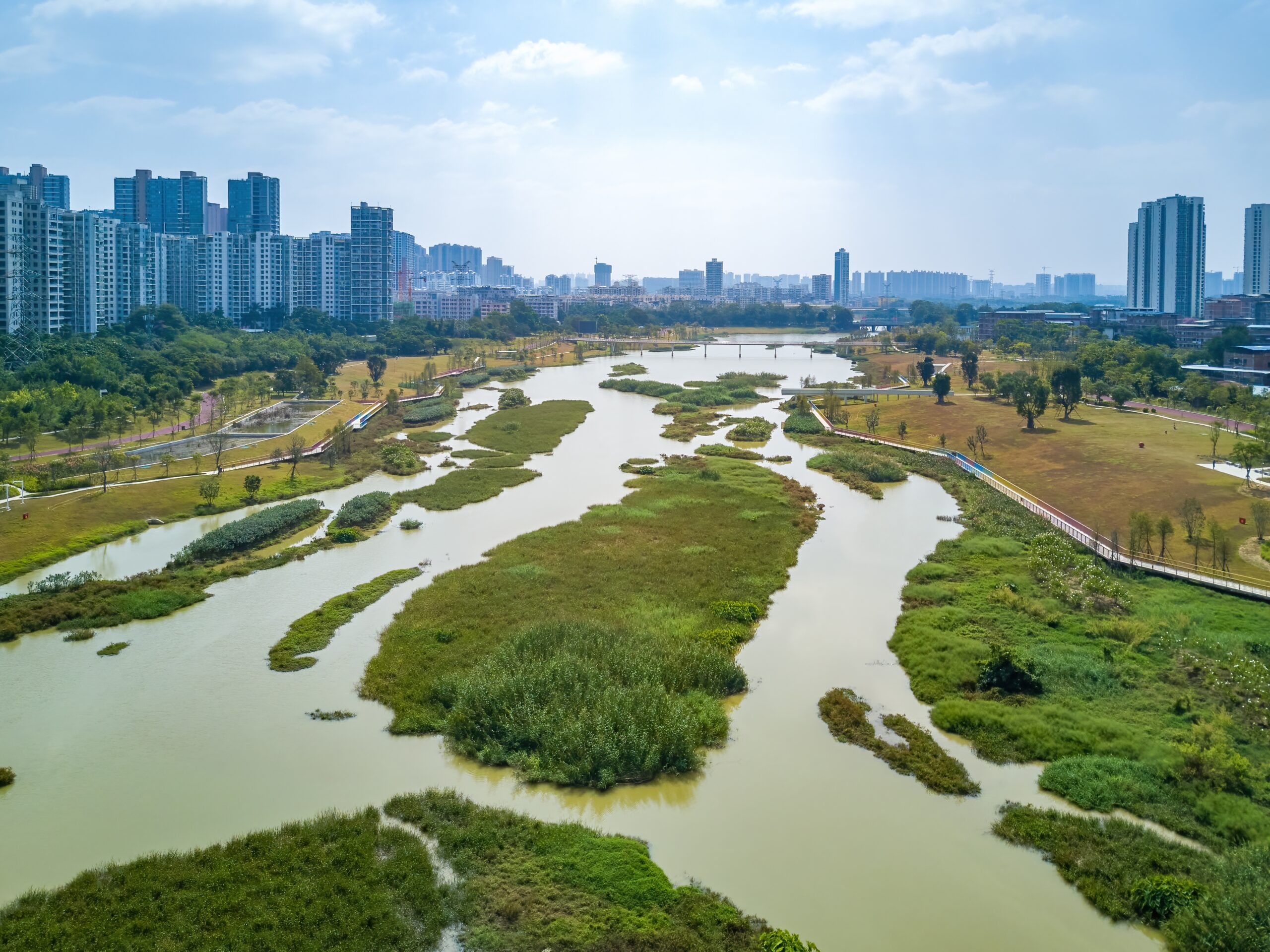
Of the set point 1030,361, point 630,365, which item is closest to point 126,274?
point 630,365

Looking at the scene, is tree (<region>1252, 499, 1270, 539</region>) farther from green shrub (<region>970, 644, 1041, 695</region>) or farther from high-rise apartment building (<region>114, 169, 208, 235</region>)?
high-rise apartment building (<region>114, 169, 208, 235</region>)

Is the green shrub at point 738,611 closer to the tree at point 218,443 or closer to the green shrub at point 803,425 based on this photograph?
the tree at point 218,443

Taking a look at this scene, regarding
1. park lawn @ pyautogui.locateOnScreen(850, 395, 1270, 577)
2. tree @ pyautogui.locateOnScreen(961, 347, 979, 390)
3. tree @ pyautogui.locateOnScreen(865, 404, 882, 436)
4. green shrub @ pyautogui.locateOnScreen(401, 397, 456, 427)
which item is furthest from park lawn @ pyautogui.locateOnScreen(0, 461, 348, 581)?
tree @ pyautogui.locateOnScreen(961, 347, 979, 390)

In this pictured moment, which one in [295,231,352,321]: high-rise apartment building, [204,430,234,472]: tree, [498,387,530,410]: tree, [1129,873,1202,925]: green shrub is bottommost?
[1129,873,1202,925]: green shrub

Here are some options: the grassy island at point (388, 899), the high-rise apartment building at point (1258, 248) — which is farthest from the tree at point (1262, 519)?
the high-rise apartment building at point (1258, 248)

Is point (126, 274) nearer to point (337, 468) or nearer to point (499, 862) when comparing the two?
point (337, 468)
